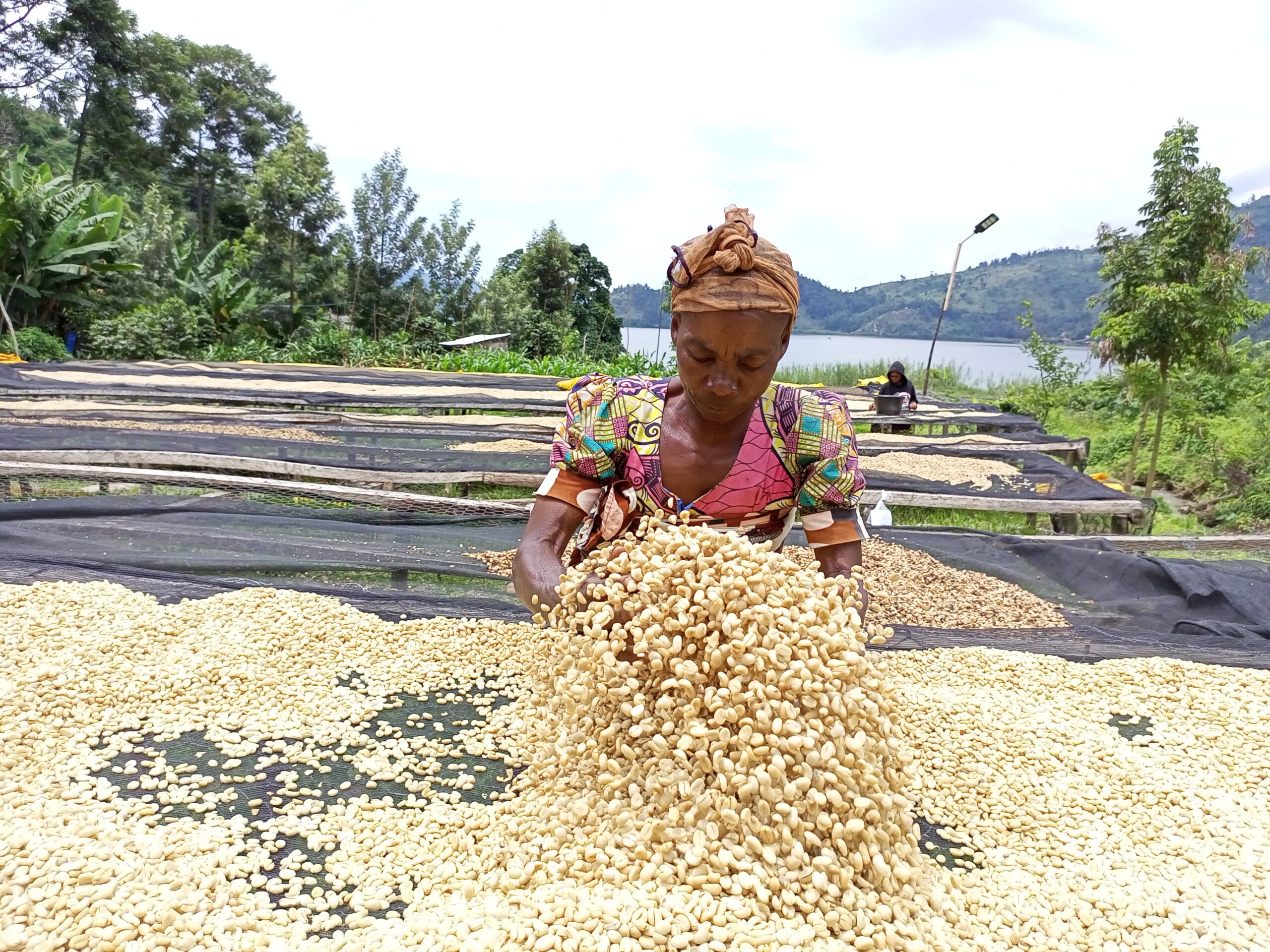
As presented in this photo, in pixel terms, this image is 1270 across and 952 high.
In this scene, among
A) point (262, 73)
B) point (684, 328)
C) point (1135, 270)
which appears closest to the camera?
point (684, 328)

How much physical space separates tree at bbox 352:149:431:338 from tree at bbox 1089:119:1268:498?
13394 mm

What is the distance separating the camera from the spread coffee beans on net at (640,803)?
1106 millimetres

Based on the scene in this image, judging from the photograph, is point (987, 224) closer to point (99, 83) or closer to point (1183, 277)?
point (1183, 277)

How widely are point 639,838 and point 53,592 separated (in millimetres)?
2095

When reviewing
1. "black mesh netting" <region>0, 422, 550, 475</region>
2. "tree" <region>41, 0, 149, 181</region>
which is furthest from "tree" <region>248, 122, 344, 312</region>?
"black mesh netting" <region>0, 422, 550, 475</region>

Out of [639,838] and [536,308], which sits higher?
[536,308]

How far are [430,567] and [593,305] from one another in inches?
671

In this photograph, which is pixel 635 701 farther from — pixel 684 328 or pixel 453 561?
pixel 453 561

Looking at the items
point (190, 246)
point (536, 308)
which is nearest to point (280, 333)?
point (190, 246)

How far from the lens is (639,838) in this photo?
1.21m

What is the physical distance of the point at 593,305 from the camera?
19.4 metres

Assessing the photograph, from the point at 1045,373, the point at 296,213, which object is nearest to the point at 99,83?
the point at 296,213

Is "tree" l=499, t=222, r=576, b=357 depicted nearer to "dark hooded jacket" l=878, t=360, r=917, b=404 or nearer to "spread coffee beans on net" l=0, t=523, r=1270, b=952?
"dark hooded jacket" l=878, t=360, r=917, b=404

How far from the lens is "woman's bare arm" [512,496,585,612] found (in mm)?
1562
